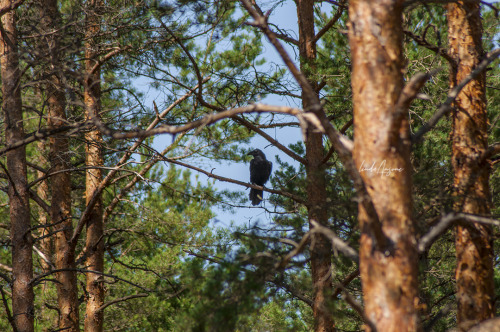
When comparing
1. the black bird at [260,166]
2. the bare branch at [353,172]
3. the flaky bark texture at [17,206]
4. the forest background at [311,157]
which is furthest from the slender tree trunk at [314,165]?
the flaky bark texture at [17,206]

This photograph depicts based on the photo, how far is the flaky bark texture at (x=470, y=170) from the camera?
16.0ft

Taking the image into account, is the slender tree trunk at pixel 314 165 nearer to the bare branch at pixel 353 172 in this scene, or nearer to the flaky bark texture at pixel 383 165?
the flaky bark texture at pixel 383 165

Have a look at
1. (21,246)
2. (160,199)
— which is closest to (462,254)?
(21,246)

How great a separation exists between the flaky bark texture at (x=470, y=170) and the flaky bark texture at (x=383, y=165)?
1366 millimetres

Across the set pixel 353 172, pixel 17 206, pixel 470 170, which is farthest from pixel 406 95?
pixel 17 206

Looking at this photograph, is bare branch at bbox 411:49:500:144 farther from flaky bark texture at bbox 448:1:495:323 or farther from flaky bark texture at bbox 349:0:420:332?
flaky bark texture at bbox 448:1:495:323

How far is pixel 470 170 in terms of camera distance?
16.8 ft

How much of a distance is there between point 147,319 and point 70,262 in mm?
6529

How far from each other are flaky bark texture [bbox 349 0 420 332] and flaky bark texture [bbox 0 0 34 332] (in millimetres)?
4104

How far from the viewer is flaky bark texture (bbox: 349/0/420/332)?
11.0 feet

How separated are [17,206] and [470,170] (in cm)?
499

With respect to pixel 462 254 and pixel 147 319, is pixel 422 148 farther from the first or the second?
pixel 147 319

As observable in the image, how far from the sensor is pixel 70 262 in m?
8.25

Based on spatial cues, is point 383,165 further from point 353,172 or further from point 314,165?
point 314,165
